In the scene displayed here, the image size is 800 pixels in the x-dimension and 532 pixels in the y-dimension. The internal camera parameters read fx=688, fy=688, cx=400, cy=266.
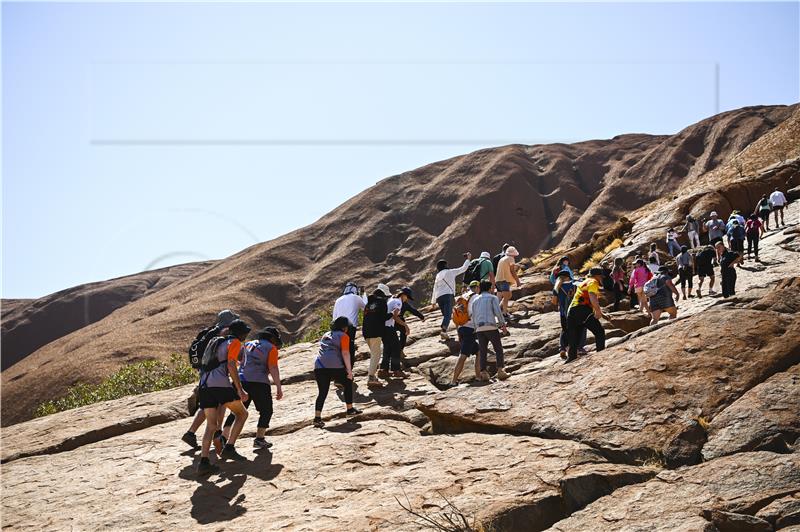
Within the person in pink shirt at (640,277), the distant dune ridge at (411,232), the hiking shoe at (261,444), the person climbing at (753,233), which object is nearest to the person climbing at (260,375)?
the hiking shoe at (261,444)

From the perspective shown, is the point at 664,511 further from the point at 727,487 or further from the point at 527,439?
the point at 527,439

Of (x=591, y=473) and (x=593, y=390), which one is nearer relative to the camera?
(x=591, y=473)

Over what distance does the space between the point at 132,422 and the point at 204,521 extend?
6.69m

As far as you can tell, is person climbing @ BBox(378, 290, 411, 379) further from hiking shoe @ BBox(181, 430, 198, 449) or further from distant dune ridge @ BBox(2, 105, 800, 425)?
distant dune ridge @ BBox(2, 105, 800, 425)

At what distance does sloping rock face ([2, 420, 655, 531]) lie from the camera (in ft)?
24.4

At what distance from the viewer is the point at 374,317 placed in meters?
13.6

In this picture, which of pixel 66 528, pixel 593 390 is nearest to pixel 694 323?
pixel 593 390

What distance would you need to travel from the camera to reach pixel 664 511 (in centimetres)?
666

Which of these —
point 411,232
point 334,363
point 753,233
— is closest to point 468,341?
point 334,363

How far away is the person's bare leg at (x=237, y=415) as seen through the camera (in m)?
10.2

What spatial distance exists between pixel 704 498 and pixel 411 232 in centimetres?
7537

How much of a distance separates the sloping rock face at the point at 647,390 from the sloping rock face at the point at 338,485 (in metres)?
0.37

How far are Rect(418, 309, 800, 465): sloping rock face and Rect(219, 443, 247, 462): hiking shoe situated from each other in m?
2.83

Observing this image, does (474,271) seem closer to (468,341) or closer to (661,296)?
(468,341)
